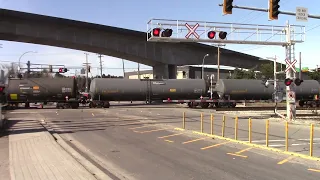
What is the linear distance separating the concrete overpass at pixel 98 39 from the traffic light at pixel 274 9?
98.7 feet

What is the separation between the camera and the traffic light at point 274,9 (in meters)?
17.1

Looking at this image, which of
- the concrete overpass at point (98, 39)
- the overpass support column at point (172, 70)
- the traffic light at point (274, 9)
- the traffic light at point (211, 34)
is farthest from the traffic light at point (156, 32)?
the overpass support column at point (172, 70)

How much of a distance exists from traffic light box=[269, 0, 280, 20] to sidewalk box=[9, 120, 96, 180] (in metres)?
12.5

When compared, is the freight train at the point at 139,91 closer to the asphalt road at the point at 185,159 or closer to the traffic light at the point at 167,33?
the traffic light at the point at 167,33

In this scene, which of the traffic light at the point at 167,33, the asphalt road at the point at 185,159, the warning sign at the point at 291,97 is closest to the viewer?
the asphalt road at the point at 185,159

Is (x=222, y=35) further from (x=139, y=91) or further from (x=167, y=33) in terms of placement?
(x=139, y=91)

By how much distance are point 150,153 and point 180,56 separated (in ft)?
139

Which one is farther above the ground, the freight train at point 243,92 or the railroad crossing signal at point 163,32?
the railroad crossing signal at point 163,32

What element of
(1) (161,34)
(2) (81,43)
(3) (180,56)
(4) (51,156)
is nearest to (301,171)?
(4) (51,156)

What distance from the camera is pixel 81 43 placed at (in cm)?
4334

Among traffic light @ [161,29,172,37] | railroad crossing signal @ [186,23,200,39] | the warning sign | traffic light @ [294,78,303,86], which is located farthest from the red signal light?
the warning sign

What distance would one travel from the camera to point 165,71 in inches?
1987

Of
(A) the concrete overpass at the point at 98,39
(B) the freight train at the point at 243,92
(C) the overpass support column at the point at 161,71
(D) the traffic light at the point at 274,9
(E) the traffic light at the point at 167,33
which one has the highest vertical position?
(A) the concrete overpass at the point at 98,39

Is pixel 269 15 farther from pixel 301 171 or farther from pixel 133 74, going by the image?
pixel 133 74
